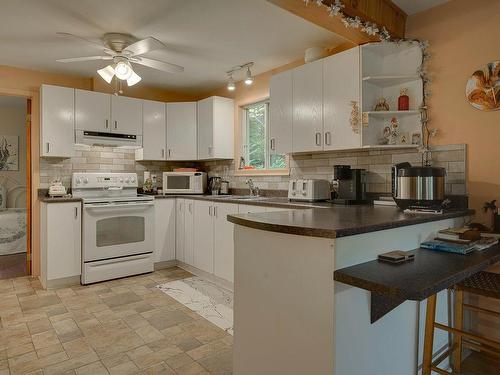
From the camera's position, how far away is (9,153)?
5766 mm

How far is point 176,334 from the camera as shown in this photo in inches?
93.8

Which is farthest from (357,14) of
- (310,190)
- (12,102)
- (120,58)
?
(12,102)

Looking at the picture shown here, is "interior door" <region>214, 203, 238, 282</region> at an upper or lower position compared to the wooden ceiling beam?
lower

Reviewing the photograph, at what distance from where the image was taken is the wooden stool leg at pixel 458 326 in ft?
6.41

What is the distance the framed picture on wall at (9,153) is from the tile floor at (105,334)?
3276 millimetres

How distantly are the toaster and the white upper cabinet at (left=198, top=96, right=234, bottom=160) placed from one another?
1426mm

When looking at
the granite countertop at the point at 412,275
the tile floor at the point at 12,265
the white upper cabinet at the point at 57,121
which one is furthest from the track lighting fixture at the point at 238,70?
the tile floor at the point at 12,265

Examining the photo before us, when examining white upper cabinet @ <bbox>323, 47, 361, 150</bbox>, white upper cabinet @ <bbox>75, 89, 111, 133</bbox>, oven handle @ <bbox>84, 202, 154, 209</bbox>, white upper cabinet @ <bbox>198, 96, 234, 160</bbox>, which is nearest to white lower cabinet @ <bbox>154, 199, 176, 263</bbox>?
oven handle @ <bbox>84, 202, 154, 209</bbox>

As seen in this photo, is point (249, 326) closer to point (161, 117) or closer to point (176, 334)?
point (176, 334)

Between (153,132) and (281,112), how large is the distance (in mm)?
1904

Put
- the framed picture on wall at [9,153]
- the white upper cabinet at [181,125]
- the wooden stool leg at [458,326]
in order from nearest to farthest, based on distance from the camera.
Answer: the wooden stool leg at [458,326] → the white upper cabinet at [181,125] → the framed picture on wall at [9,153]

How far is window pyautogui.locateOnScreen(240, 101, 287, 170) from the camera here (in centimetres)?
391

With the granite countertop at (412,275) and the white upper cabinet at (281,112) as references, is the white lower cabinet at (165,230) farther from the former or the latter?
the granite countertop at (412,275)

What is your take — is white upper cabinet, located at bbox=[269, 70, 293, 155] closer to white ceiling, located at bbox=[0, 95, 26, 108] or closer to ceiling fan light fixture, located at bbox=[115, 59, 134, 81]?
ceiling fan light fixture, located at bbox=[115, 59, 134, 81]
